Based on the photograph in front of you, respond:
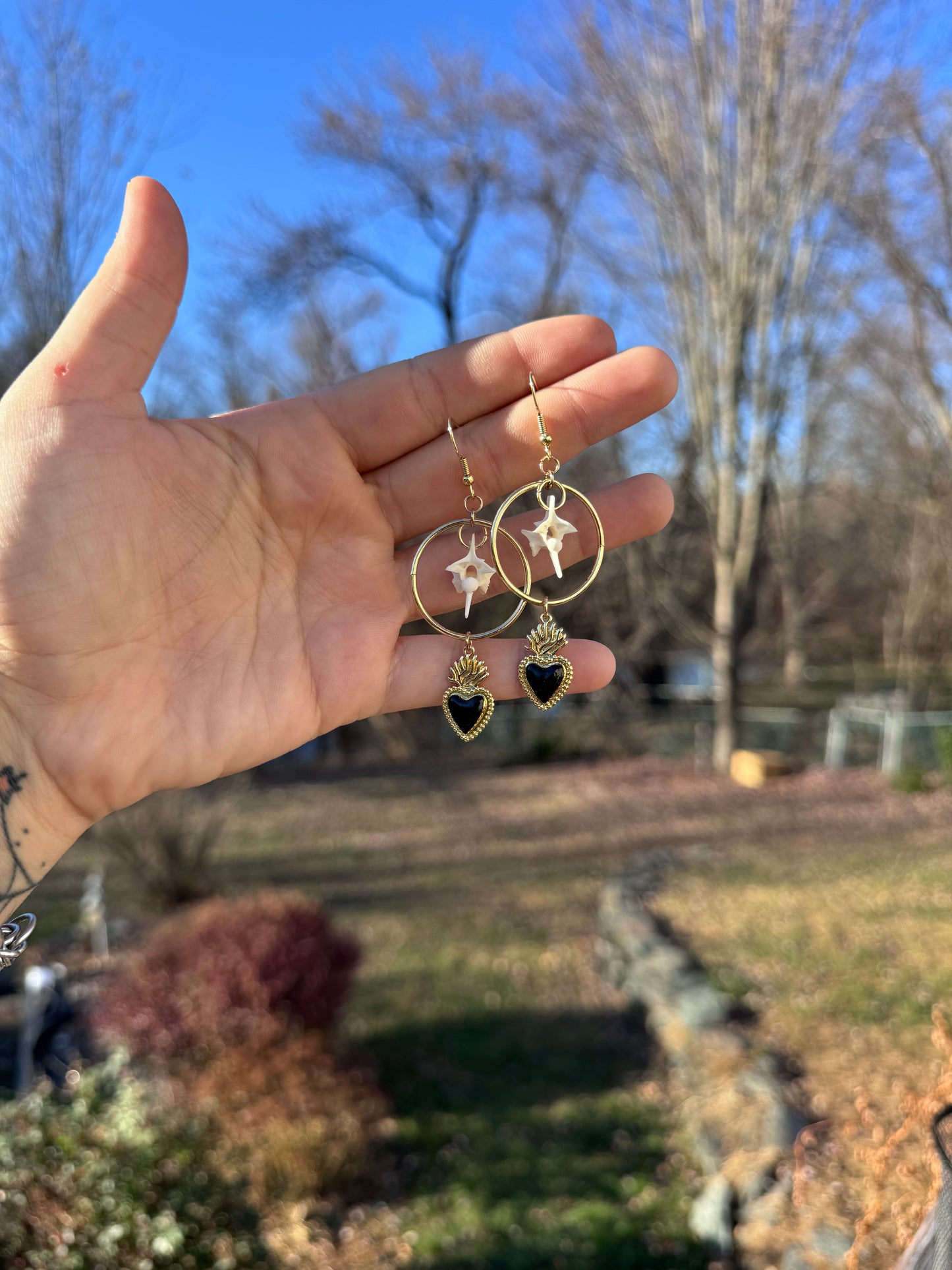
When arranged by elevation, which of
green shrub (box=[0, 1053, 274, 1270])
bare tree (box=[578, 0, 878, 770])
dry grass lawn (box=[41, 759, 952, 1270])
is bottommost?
dry grass lawn (box=[41, 759, 952, 1270])

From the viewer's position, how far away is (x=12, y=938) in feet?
6.25

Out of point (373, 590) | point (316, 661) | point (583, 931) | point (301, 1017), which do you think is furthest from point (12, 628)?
point (583, 931)

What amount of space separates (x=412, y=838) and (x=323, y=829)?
4.04 feet

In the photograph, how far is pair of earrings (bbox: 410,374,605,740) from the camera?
235 cm

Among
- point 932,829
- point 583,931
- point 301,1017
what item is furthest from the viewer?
point 932,829

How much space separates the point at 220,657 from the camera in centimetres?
214

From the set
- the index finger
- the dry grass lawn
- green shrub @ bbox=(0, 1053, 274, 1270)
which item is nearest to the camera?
the index finger

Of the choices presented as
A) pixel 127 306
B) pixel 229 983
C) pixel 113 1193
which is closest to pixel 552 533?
pixel 127 306

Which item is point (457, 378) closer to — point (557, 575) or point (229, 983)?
point (557, 575)

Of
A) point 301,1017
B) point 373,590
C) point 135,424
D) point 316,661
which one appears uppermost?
point 135,424

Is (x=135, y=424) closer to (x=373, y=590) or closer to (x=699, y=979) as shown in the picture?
(x=373, y=590)

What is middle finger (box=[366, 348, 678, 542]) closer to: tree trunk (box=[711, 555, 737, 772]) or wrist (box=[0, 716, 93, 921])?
wrist (box=[0, 716, 93, 921])

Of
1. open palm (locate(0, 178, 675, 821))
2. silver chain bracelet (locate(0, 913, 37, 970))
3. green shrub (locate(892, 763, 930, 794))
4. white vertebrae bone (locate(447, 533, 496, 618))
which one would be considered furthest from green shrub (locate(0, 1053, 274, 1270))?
green shrub (locate(892, 763, 930, 794))

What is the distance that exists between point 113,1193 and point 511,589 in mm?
2551
